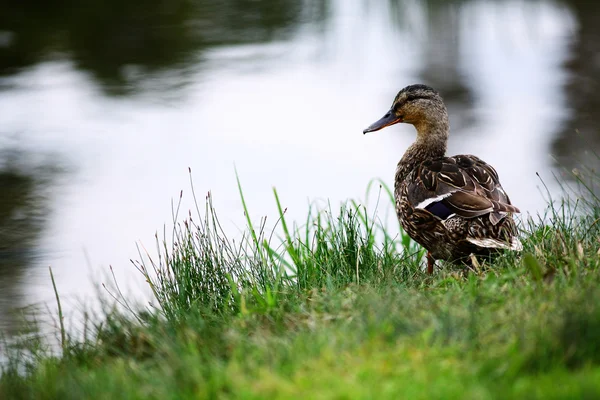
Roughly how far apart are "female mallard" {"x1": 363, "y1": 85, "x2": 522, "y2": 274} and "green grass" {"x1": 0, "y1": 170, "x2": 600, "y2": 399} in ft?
0.69

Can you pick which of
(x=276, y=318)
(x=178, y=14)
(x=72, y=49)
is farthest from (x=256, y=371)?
(x=178, y=14)

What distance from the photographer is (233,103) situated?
433 inches

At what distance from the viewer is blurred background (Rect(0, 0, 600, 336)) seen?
8188 millimetres

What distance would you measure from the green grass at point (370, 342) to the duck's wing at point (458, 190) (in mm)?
326

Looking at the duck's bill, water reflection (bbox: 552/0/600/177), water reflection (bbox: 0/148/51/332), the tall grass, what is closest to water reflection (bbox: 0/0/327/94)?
water reflection (bbox: 0/148/51/332)

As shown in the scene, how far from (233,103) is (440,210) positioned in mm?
6409

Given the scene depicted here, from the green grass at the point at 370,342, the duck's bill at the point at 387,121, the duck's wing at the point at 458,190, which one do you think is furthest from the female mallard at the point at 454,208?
the duck's bill at the point at 387,121

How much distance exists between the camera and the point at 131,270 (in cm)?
714

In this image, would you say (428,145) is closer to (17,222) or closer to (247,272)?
(247,272)

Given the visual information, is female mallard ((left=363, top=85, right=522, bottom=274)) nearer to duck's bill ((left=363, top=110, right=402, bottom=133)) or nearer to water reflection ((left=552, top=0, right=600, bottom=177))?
duck's bill ((left=363, top=110, right=402, bottom=133))

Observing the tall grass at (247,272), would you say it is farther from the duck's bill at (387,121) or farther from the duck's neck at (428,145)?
the duck's bill at (387,121)

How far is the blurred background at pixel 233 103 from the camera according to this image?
8.19 m

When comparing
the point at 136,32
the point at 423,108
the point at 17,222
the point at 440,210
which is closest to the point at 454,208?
the point at 440,210

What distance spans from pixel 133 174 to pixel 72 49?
164 inches
